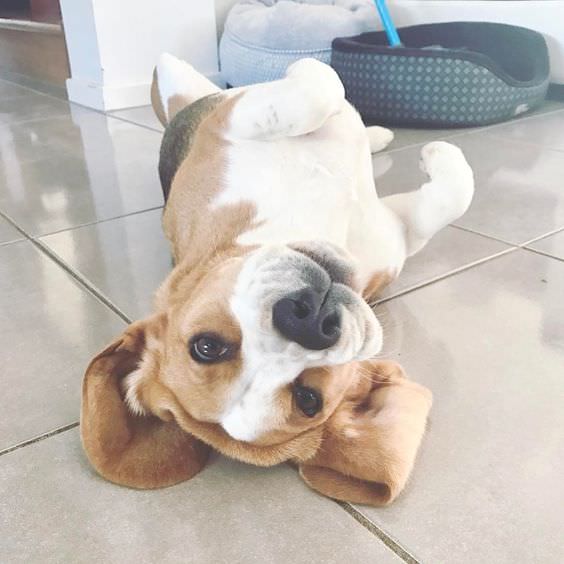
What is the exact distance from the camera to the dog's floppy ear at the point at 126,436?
113 cm

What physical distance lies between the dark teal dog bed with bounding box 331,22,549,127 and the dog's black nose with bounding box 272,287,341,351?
7.96ft

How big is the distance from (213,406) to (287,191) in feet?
1.94

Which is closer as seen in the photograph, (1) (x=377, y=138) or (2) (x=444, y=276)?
(2) (x=444, y=276)

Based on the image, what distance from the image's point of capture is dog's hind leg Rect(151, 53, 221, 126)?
264 centimetres

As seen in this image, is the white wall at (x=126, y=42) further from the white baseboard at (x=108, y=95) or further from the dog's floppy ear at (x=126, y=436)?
the dog's floppy ear at (x=126, y=436)

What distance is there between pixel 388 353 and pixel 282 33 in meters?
2.72

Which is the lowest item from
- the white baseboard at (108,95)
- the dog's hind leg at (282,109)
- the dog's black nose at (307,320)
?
the white baseboard at (108,95)

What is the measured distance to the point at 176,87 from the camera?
8.81 feet

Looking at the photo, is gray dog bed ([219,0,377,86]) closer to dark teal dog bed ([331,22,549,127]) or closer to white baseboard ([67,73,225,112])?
dark teal dog bed ([331,22,549,127])

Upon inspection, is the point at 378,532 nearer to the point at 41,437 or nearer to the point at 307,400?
the point at 307,400

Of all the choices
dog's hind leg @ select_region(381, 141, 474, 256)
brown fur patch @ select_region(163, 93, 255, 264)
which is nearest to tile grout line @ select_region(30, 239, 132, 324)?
brown fur patch @ select_region(163, 93, 255, 264)

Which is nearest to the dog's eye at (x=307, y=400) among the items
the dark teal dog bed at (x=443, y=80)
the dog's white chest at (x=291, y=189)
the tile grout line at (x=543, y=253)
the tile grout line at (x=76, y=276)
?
the dog's white chest at (x=291, y=189)

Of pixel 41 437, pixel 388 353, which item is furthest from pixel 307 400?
pixel 41 437

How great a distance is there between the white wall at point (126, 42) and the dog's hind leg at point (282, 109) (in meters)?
2.65
